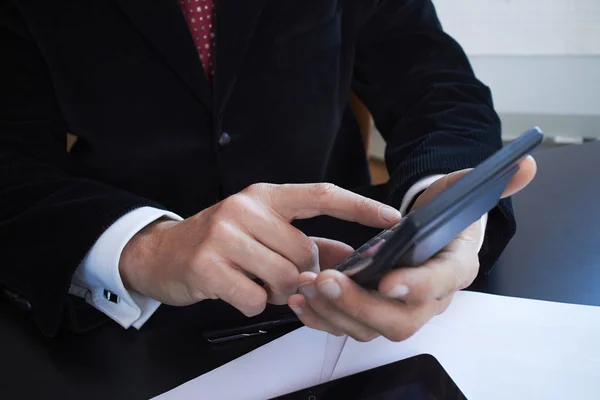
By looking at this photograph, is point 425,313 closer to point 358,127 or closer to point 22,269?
point 22,269

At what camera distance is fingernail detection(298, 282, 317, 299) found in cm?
35

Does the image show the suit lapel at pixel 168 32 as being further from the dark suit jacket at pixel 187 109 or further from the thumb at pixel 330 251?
the thumb at pixel 330 251

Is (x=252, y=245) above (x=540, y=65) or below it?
above

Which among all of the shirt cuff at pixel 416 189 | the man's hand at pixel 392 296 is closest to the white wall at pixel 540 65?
the shirt cuff at pixel 416 189

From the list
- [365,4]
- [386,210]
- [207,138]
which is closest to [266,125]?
[207,138]

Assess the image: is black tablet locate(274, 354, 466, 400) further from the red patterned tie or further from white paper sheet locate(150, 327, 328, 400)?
the red patterned tie

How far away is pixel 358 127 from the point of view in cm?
84

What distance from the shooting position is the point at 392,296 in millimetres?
328

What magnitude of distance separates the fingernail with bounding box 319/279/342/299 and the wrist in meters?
0.17

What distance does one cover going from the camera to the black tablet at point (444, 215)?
26cm

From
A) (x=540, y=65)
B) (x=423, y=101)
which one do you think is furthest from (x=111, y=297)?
(x=540, y=65)

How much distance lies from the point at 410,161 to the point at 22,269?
1.29 ft

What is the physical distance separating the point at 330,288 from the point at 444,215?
0.11 m

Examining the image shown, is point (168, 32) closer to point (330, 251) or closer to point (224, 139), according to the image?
point (224, 139)
